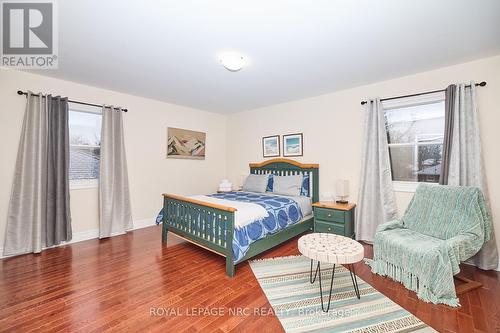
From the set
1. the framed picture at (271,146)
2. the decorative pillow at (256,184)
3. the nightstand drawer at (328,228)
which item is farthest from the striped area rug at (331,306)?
the framed picture at (271,146)

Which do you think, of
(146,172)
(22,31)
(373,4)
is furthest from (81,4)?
(146,172)

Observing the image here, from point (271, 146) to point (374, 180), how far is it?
81.9 inches

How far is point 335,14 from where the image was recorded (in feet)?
5.93

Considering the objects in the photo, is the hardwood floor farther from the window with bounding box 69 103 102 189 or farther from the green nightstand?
the window with bounding box 69 103 102 189

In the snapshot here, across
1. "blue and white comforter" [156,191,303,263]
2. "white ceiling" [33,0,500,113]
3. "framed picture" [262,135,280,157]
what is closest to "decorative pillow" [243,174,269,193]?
"framed picture" [262,135,280,157]

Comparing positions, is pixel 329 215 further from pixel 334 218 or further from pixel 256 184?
pixel 256 184

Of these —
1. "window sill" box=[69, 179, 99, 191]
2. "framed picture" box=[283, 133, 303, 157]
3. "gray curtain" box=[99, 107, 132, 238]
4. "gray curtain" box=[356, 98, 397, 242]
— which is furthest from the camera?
"framed picture" box=[283, 133, 303, 157]

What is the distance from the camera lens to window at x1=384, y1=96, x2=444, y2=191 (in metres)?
2.96

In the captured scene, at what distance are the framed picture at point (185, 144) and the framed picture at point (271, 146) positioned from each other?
1.41 m

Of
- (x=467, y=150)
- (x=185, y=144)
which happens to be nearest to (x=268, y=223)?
(x=467, y=150)

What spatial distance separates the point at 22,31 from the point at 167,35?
1.36 metres

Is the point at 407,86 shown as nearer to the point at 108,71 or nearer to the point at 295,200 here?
the point at 295,200

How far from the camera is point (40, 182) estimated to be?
3002mm

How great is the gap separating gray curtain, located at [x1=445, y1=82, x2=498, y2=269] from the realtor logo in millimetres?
4134
